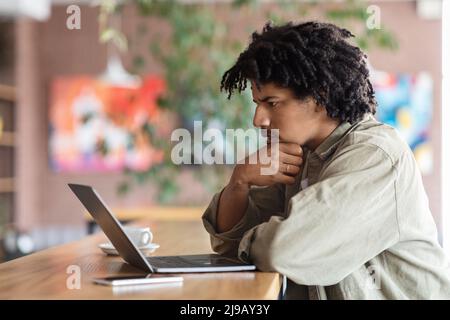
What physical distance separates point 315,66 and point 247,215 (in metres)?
0.40

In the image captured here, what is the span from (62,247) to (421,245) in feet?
3.08

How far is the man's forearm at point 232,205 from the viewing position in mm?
1620

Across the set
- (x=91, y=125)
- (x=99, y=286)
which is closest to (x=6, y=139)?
(x=91, y=125)

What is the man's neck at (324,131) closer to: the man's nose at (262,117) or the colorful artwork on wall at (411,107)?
the man's nose at (262,117)

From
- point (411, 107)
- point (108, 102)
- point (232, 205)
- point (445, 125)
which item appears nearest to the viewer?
point (232, 205)

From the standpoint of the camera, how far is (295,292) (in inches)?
59.3

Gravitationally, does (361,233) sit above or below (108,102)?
below

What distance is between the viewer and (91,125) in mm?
6125

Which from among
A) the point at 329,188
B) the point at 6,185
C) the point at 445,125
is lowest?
the point at 6,185

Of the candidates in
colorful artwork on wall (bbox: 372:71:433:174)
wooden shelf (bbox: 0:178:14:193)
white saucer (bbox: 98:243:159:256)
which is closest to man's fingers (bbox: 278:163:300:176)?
white saucer (bbox: 98:243:159:256)

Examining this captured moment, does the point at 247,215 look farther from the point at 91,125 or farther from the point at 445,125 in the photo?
the point at 91,125

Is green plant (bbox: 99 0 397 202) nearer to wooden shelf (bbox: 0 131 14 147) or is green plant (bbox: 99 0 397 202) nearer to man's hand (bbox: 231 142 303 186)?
wooden shelf (bbox: 0 131 14 147)

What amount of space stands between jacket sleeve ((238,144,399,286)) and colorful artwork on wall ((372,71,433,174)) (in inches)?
182

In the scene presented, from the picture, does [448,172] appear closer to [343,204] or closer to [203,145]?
[203,145]
